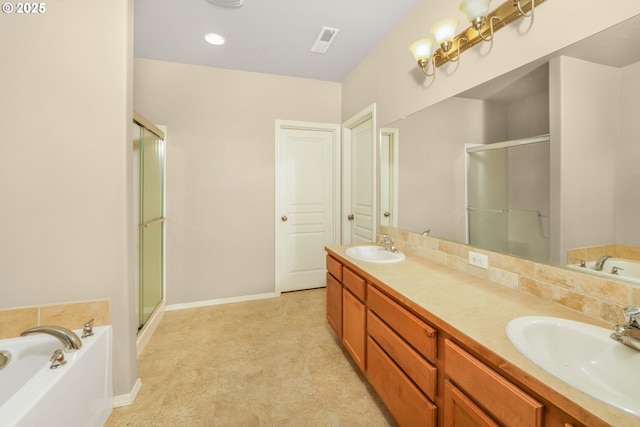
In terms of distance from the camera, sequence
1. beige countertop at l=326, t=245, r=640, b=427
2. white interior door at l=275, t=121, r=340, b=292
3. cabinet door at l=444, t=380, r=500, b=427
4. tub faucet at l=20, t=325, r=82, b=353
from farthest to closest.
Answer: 1. white interior door at l=275, t=121, r=340, b=292
2. tub faucet at l=20, t=325, r=82, b=353
3. cabinet door at l=444, t=380, r=500, b=427
4. beige countertop at l=326, t=245, r=640, b=427

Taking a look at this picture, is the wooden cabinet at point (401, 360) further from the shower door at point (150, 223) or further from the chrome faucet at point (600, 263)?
the shower door at point (150, 223)

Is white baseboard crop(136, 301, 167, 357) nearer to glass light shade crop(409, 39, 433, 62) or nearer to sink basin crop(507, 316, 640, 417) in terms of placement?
sink basin crop(507, 316, 640, 417)

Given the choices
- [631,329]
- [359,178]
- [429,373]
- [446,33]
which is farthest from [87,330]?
[446,33]

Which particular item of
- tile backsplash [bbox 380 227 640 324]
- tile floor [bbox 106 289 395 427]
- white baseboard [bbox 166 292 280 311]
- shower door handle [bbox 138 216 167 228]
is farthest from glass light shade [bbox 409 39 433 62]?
white baseboard [bbox 166 292 280 311]

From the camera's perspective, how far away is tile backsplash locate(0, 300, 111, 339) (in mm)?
1441

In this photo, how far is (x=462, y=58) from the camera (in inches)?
62.6

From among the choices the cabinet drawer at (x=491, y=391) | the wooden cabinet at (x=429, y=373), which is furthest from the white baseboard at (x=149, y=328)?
the cabinet drawer at (x=491, y=391)

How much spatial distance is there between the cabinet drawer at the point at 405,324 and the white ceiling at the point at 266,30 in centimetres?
208

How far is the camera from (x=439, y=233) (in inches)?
70.6

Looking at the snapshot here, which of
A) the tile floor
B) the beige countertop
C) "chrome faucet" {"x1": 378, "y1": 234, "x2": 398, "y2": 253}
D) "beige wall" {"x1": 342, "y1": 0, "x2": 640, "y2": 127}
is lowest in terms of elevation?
the tile floor

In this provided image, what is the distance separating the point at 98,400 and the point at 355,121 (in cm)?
303

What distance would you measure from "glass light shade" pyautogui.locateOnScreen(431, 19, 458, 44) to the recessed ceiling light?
6.10ft

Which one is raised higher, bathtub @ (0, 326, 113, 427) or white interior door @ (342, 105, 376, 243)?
white interior door @ (342, 105, 376, 243)

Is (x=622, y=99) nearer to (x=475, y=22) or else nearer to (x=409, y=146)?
(x=475, y=22)
